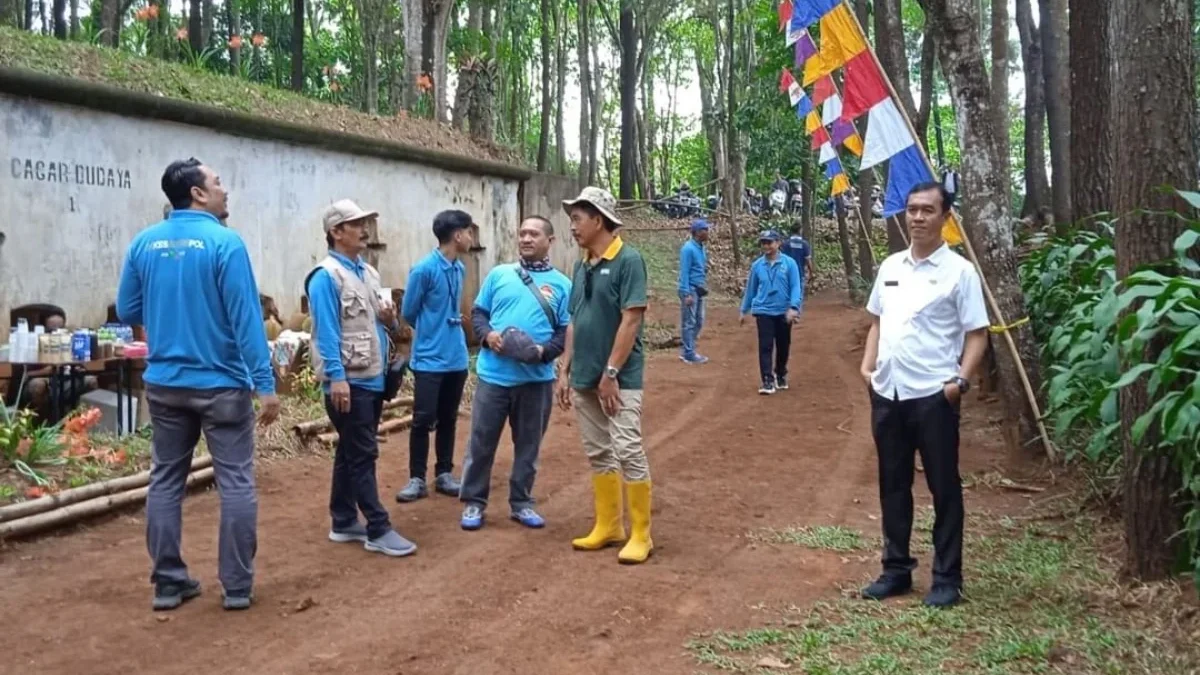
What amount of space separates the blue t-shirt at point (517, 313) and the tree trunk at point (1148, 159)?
2.94m

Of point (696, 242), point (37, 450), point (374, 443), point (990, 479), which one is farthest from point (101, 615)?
point (696, 242)

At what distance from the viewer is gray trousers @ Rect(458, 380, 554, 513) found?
6520 mm

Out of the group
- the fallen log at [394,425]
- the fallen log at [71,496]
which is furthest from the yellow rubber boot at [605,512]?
the fallen log at [394,425]

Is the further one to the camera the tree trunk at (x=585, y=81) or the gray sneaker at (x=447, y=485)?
the tree trunk at (x=585, y=81)

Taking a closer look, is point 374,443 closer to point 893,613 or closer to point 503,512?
point 503,512

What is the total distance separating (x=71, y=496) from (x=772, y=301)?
7.68 meters

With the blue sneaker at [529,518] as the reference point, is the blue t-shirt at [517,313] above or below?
above

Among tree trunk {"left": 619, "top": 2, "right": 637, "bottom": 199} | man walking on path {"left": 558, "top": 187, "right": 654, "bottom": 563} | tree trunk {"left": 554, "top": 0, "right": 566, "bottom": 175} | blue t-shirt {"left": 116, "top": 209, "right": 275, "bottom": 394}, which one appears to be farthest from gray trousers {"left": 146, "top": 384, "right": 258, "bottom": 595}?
tree trunk {"left": 554, "top": 0, "right": 566, "bottom": 175}

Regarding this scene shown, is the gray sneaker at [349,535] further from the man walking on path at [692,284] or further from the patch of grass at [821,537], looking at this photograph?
the man walking on path at [692,284]

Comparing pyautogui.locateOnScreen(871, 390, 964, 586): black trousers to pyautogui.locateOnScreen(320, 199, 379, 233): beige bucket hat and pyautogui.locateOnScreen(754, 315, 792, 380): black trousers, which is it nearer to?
pyautogui.locateOnScreen(320, 199, 379, 233): beige bucket hat

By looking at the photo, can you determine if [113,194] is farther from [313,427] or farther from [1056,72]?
[1056,72]

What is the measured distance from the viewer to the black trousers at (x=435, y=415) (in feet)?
23.6

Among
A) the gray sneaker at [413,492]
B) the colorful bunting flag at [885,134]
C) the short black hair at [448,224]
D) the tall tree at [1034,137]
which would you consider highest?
the tall tree at [1034,137]

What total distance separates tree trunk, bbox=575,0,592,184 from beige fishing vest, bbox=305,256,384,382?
2283 centimetres
